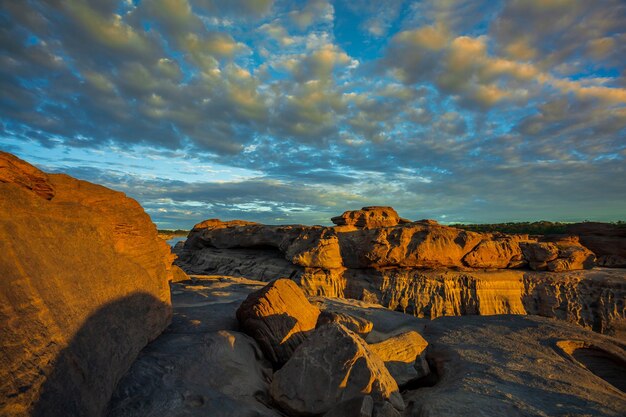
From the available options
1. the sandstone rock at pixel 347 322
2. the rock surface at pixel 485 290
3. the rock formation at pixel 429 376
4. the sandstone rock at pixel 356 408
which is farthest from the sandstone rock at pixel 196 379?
the rock surface at pixel 485 290

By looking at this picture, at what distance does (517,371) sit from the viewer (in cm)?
563

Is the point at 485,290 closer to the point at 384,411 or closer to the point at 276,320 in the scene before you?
the point at 276,320

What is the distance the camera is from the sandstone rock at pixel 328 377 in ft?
13.3

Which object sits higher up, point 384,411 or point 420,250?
point 420,250

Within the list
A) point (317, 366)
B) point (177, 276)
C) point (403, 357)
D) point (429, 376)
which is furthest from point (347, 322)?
point (177, 276)

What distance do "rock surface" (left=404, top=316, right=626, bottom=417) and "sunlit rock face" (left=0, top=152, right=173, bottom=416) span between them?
3790 millimetres

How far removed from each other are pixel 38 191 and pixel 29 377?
2.45 meters

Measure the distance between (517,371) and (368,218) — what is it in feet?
58.2

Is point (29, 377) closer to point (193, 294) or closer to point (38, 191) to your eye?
point (38, 191)

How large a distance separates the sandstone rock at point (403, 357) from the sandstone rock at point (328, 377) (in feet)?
4.83

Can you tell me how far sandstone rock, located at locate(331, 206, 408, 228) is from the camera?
23.0 m

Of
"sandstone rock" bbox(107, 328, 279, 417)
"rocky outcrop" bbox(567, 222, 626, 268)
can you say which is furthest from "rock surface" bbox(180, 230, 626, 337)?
"sandstone rock" bbox(107, 328, 279, 417)

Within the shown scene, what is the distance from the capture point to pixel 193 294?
29.9 ft

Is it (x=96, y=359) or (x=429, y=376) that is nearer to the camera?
(x=96, y=359)
